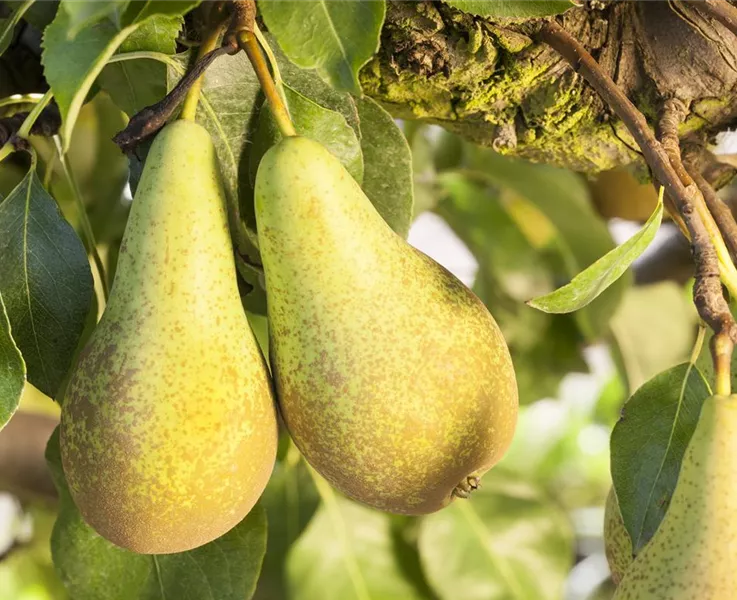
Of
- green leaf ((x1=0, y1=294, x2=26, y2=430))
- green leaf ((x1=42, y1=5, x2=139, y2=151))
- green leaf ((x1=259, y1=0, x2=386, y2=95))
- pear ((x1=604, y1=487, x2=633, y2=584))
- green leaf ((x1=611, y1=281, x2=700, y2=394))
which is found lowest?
green leaf ((x1=611, y1=281, x2=700, y2=394))

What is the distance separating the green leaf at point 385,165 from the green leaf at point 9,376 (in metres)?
0.24

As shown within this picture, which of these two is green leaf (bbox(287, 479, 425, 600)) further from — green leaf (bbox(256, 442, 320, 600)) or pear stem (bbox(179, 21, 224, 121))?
pear stem (bbox(179, 21, 224, 121))

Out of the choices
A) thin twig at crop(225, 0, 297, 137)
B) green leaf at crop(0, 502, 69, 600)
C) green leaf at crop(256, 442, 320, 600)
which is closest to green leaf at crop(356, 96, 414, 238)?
thin twig at crop(225, 0, 297, 137)

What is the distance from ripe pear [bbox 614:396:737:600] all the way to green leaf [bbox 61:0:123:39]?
33 cm

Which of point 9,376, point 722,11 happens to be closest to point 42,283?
point 9,376

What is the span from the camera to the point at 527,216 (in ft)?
4.64

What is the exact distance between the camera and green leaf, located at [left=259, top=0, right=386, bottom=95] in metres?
0.44

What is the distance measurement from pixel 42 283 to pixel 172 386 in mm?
153

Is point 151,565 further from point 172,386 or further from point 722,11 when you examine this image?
point 722,11

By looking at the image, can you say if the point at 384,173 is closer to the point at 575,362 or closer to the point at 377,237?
the point at 377,237

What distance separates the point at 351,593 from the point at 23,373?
0.52m

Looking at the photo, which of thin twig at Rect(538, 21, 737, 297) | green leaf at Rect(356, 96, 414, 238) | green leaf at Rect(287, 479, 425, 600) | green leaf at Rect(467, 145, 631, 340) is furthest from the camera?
green leaf at Rect(467, 145, 631, 340)

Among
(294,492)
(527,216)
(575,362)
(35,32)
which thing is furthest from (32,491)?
(527,216)

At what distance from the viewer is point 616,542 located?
579 millimetres
